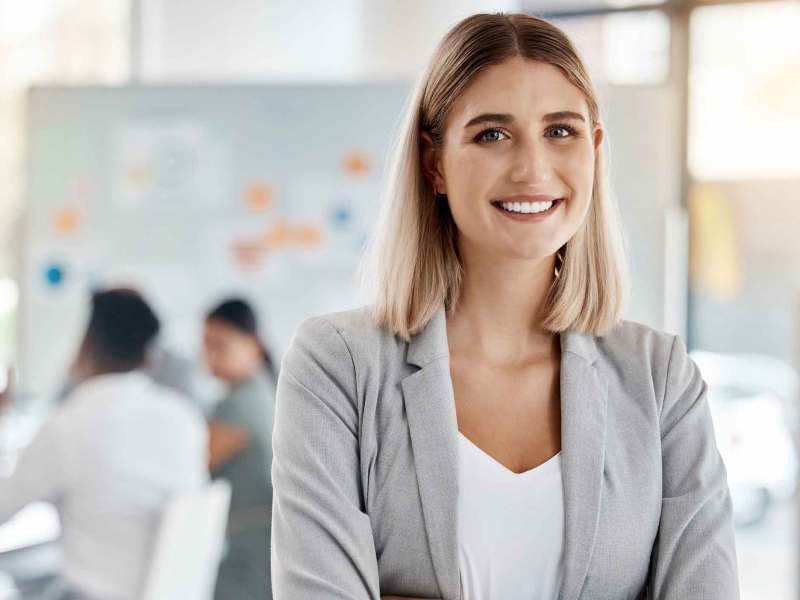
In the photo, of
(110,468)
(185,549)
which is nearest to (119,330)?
(110,468)

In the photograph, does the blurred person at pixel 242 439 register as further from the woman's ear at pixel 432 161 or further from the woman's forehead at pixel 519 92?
the woman's forehead at pixel 519 92

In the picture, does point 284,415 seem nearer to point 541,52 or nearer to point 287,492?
point 287,492

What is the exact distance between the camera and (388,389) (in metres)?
1.48

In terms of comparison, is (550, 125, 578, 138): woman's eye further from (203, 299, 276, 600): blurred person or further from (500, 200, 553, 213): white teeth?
(203, 299, 276, 600): blurred person

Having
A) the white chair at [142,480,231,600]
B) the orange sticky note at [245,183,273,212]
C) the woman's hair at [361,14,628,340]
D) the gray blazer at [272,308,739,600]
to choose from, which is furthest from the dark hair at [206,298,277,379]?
the gray blazer at [272,308,739,600]

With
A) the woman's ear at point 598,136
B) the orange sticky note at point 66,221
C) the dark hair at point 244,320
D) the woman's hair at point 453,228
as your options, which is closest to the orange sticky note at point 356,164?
the dark hair at point 244,320

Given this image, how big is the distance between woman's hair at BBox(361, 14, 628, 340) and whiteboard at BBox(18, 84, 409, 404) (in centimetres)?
206

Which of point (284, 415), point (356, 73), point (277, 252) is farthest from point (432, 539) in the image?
point (356, 73)

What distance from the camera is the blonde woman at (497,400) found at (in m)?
1.39

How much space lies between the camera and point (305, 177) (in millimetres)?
3719

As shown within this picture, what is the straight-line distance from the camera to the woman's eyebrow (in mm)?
1451

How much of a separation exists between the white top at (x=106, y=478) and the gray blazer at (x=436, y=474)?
2.10m

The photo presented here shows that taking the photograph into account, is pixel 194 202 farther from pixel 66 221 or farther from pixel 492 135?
pixel 492 135

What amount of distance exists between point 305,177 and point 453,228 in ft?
7.07
